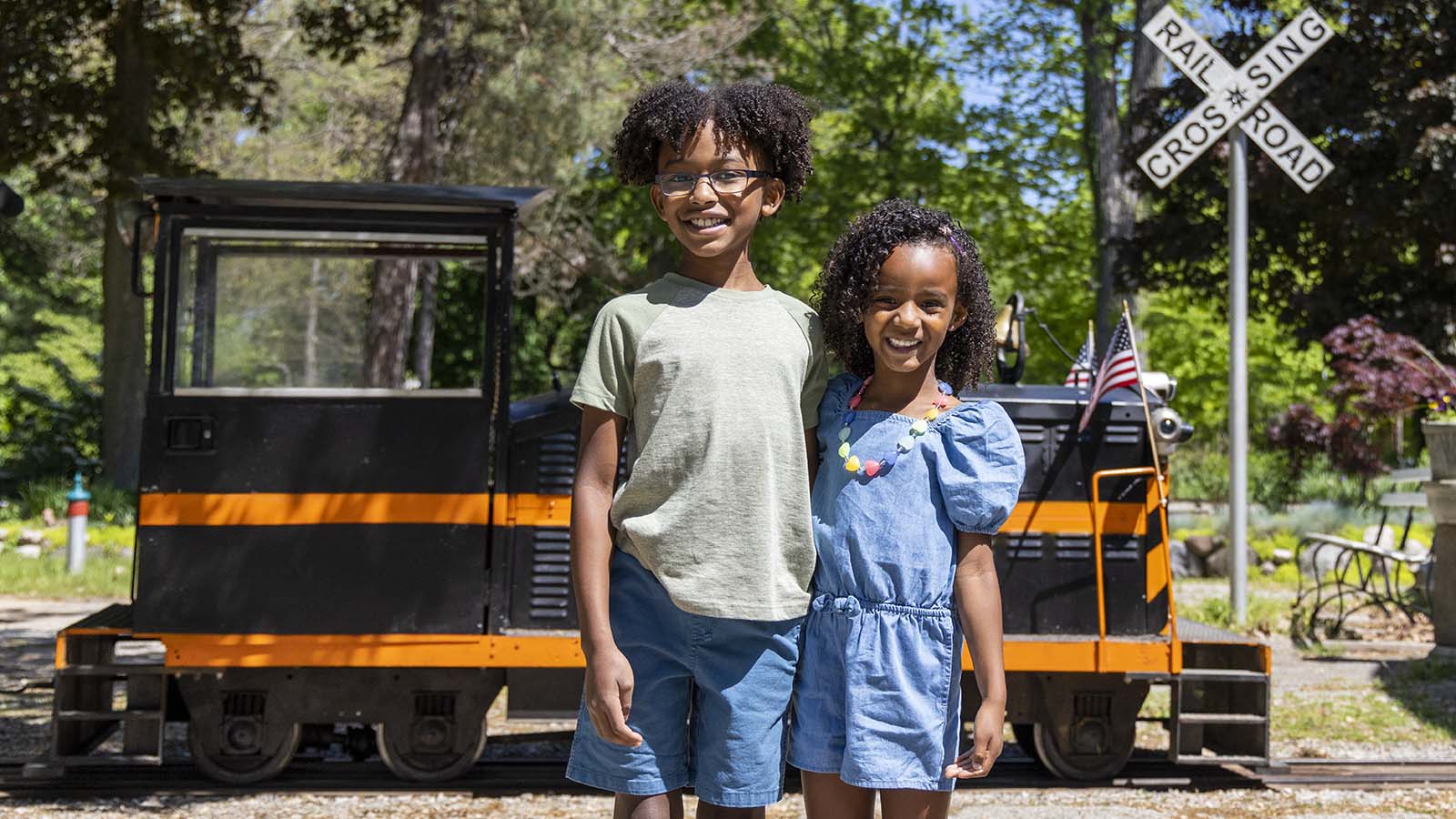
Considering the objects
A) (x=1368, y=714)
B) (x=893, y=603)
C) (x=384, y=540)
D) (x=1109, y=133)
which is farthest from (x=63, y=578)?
(x=1109, y=133)

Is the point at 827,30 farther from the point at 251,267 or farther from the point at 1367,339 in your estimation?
the point at 251,267

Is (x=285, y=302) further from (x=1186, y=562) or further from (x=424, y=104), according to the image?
(x=1186, y=562)

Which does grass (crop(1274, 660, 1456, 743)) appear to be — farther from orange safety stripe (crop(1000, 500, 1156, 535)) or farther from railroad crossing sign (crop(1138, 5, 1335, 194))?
railroad crossing sign (crop(1138, 5, 1335, 194))

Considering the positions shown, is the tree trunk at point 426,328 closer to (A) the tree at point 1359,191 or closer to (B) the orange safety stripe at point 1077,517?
(B) the orange safety stripe at point 1077,517

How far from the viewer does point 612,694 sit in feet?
8.78

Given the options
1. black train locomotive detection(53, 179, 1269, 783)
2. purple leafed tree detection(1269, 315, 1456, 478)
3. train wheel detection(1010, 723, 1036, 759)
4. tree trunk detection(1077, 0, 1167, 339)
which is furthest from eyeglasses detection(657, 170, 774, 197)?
tree trunk detection(1077, 0, 1167, 339)

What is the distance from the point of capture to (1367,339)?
12977 millimetres

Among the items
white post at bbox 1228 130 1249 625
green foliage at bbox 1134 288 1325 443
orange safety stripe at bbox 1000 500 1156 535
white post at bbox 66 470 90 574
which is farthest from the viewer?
green foliage at bbox 1134 288 1325 443

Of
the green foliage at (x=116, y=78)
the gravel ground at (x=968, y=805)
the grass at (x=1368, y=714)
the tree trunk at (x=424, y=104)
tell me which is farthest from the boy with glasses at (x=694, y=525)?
the green foliage at (x=116, y=78)

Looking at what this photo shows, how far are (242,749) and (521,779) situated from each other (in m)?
1.18

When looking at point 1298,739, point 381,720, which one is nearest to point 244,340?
point 381,720

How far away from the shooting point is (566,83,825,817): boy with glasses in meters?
2.74

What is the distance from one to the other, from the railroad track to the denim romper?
12.1 ft

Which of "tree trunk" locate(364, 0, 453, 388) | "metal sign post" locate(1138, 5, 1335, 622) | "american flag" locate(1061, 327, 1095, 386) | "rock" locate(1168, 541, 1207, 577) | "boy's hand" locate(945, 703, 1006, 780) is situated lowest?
"rock" locate(1168, 541, 1207, 577)
